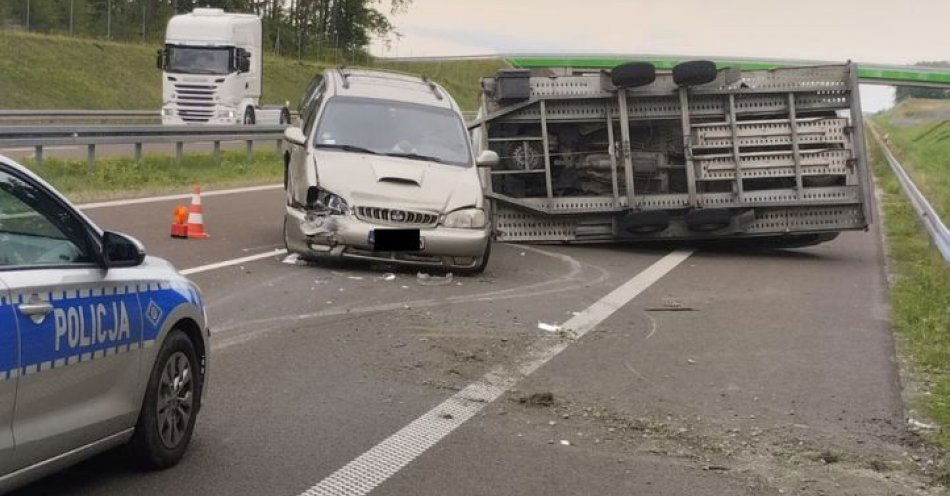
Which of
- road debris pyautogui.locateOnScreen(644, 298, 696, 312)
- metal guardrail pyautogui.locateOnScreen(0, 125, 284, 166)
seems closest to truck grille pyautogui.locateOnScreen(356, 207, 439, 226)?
road debris pyautogui.locateOnScreen(644, 298, 696, 312)

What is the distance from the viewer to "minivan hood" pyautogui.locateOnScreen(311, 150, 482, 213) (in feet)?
40.0

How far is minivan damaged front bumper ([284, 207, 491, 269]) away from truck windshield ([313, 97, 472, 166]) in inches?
42.3

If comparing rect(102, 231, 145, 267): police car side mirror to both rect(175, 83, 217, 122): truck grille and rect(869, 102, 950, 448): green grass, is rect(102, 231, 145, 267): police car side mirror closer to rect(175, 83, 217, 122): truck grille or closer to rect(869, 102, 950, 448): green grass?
rect(869, 102, 950, 448): green grass

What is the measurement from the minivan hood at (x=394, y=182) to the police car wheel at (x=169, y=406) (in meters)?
6.37

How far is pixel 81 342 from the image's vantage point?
15.6 ft

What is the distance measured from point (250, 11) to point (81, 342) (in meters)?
83.8

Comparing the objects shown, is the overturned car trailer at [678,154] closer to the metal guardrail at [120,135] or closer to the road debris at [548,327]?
the road debris at [548,327]

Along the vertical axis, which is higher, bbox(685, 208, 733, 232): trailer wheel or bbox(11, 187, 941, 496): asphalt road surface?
bbox(685, 208, 733, 232): trailer wheel

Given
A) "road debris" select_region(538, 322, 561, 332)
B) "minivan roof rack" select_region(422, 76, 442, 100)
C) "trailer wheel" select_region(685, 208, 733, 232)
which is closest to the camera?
"road debris" select_region(538, 322, 561, 332)

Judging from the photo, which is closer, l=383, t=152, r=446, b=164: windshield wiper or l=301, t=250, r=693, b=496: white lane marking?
l=301, t=250, r=693, b=496: white lane marking

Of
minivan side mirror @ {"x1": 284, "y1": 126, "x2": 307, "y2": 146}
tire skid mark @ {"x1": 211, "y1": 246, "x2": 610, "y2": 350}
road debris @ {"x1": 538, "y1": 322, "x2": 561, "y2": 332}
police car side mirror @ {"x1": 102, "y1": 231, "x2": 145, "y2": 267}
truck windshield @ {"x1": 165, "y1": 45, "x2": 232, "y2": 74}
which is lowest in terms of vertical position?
road debris @ {"x1": 538, "y1": 322, "x2": 561, "y2": 332}

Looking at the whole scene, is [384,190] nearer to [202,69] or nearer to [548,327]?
[548,327]

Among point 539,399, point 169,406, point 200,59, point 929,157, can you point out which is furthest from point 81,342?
point 929,157

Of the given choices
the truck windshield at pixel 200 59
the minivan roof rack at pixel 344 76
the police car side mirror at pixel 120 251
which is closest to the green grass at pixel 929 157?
the minivan roof rack at pixel 344 76
